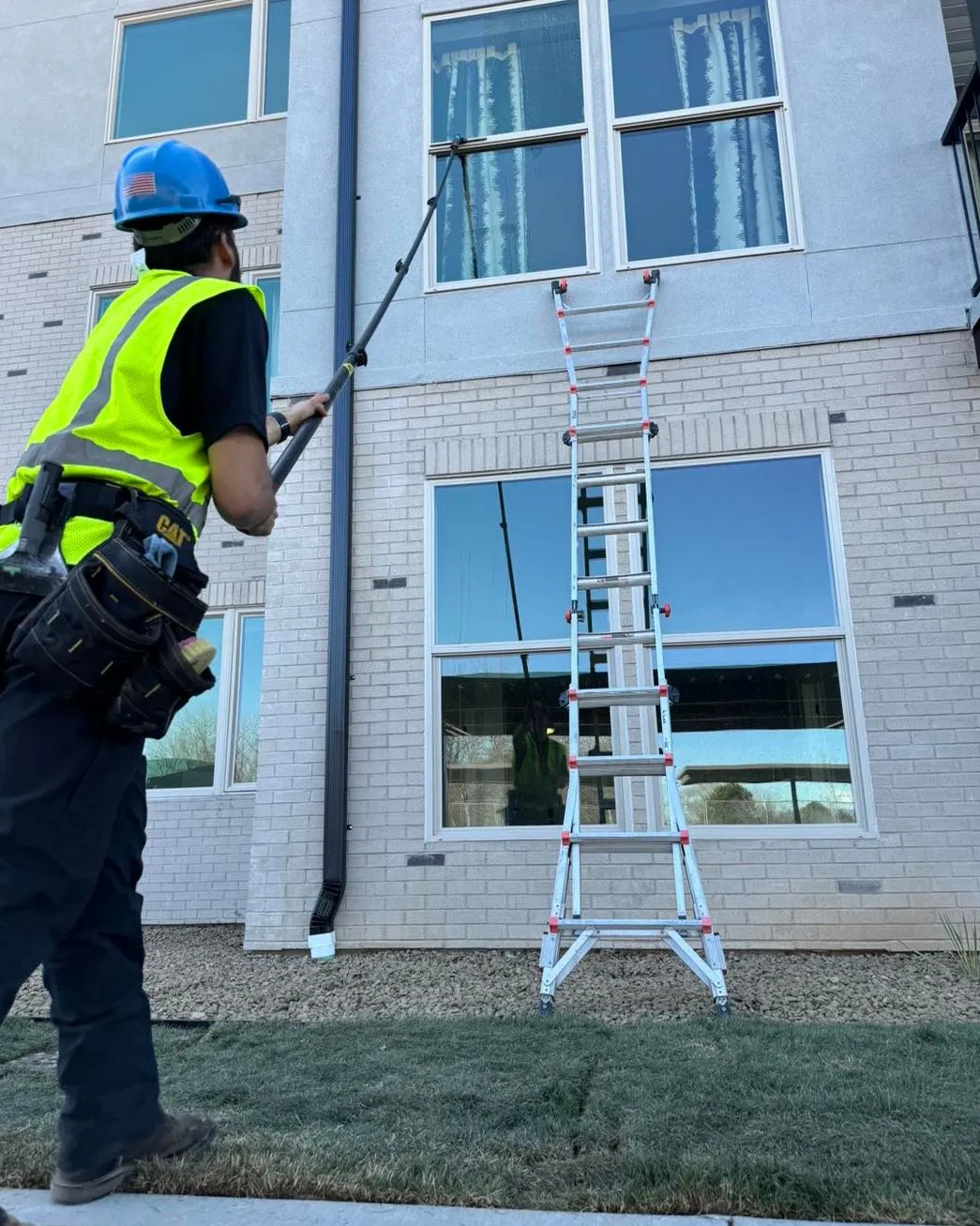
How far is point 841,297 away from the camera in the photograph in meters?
5.69

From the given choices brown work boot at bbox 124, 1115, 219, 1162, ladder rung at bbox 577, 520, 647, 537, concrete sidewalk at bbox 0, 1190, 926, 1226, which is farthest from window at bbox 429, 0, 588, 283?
concrete sidewalk at bbox 0, 1190, 926, 1226

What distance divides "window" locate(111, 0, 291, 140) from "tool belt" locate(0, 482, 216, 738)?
844 cm

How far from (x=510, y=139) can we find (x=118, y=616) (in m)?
5.76

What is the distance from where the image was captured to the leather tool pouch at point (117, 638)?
167 centimetres

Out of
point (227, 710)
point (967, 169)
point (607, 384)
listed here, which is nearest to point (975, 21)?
point (967, 169)

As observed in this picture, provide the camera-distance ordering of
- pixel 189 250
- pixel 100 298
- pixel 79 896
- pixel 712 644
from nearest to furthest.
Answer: pixel 79 896 → pixel 189 250 → pixel 712 644 → pixel 100 298

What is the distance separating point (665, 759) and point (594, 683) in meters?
1.30

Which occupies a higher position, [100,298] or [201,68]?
[201,68]

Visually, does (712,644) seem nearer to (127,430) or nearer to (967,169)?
(967,169)

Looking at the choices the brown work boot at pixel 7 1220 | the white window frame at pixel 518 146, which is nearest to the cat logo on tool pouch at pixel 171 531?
the brown work boot at pixel 7 1220

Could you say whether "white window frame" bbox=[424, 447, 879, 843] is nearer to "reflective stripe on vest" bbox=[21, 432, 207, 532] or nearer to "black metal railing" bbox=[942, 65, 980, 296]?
"black metal railing" bbox=[942, 65, 980, 296]

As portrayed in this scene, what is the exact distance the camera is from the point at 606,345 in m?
5.71

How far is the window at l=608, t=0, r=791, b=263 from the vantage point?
238 inches

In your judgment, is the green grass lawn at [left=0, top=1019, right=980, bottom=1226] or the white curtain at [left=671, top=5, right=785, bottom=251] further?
the white curtain at [left=671, top=5, right=785, bottom=251]
